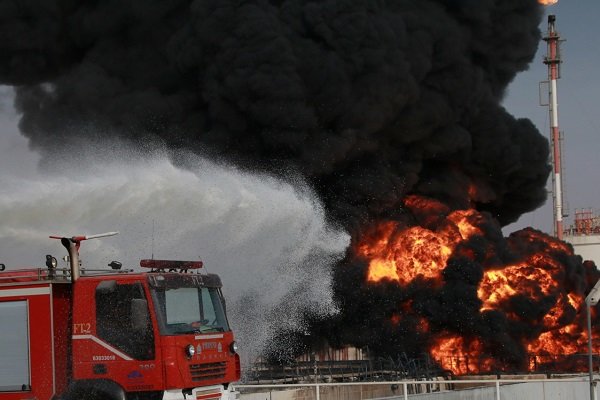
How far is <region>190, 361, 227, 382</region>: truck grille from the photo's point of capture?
55.7 feet

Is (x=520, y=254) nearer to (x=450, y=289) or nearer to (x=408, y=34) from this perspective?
(x=450, y=289)

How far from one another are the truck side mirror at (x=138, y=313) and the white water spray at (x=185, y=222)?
22.9 feet

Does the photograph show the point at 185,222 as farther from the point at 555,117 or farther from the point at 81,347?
the point at 555,117

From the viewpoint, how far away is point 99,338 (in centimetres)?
1677

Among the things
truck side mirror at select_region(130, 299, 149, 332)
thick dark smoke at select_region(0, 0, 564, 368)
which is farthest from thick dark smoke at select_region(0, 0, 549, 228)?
truck side mirror at select_region(130, 299, 149, 332)

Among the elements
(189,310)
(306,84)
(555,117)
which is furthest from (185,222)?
(555,117)

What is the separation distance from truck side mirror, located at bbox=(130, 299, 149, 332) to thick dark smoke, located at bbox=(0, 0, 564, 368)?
2428cm

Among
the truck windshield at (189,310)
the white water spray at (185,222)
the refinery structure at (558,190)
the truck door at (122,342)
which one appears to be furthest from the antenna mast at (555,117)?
the truck door at (122,342)

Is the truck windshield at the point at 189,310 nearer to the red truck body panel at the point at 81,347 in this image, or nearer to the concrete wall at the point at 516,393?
the red truck body panel at the point at 81,347

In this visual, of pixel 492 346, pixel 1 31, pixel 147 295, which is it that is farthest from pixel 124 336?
pixel 1 31

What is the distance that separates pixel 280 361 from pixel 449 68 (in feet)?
52.6

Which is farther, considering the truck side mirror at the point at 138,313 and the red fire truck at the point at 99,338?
the red fire truck at the point at 99,338

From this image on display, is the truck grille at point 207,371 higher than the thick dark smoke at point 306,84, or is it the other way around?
the thick dark smoke at point 306,84

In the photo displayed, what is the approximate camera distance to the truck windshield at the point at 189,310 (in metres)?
16.8
